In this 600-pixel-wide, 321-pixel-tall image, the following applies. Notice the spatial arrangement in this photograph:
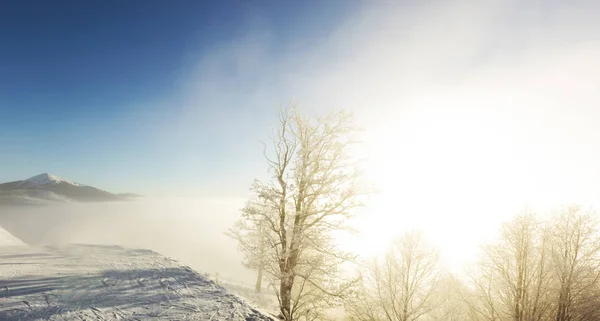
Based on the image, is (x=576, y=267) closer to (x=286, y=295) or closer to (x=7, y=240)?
(x=286, y=295)

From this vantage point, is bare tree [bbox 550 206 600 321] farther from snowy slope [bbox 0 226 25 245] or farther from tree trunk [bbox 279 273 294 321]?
snowy slope [bbox 0 226 25 245]

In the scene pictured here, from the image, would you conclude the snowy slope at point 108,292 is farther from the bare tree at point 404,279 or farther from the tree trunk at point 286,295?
the bare tree at point 404,279

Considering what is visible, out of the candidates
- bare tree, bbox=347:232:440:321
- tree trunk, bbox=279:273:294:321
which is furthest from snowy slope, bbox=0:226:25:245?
bare tree, bbox=347:232:440:321

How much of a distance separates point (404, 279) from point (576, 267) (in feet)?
30.5

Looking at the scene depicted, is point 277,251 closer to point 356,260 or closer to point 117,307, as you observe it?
point 356,260

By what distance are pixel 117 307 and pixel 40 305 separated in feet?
4.52

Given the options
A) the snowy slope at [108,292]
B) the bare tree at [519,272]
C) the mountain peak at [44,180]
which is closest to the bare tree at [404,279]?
the bare tree at [519,272]

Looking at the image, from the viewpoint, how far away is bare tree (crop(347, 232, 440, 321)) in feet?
46.7

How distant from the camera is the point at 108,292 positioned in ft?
20.0

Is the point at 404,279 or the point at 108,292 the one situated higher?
the point at 404,279

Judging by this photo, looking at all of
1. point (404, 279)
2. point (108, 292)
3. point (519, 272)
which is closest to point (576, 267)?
point (519, 272)

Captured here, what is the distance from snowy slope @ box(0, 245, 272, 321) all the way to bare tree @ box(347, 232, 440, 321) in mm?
10044

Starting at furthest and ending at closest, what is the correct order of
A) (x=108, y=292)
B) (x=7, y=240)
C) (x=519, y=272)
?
(x=519, y=272), (x=7, y=240), (x=108, y=292)

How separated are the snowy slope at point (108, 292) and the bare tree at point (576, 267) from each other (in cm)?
1710
